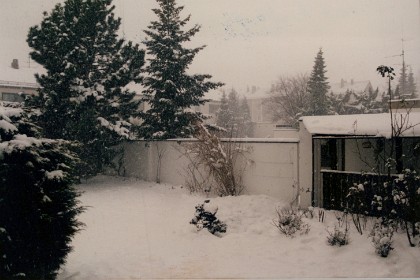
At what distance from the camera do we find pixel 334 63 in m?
37.7

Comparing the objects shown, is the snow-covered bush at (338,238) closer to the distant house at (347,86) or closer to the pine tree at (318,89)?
the pine tree at (318,89)

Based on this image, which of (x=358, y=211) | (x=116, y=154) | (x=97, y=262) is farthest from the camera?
(x=116, y=154)

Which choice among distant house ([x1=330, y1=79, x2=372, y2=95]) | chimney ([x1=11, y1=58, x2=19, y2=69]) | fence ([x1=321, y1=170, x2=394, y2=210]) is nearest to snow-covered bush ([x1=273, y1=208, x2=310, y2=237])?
fence ([x1=321, y1=170, x2=394, y2=210])

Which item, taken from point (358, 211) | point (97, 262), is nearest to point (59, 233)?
point (97, 262)

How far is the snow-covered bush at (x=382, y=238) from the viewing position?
563 cm

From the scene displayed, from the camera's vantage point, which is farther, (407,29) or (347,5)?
(347,5)

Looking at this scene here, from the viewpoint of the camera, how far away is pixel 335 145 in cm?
849

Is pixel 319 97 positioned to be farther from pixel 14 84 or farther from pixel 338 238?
pixel 338 238

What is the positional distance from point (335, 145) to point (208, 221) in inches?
150

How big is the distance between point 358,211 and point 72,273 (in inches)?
232

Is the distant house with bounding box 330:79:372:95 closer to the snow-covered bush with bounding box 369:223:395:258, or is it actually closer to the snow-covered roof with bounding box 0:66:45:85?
the snow-covered roof with bounding box 0:66:45:85

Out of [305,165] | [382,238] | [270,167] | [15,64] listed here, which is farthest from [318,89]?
[382,238]

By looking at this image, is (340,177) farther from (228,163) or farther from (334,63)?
(334,63)

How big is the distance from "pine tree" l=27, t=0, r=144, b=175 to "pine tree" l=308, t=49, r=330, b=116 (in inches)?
954
